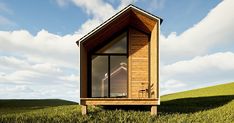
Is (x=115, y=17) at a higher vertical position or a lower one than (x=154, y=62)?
higher

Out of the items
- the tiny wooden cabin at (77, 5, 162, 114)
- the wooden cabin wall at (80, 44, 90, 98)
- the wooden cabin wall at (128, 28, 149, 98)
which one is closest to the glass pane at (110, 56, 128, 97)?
the tiny wooden cabin at (77, 5, 162, 114)

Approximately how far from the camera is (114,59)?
706 inches

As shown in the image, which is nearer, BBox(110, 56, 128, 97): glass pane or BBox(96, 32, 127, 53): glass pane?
BBox(110, 56, 128, 97): glass pane

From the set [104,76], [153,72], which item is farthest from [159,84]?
[104,76]

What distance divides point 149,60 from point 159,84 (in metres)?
2.33

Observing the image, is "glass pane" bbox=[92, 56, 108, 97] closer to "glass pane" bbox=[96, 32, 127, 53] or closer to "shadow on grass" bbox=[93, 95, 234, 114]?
"glass pane" bbox=[96, 32, 127, 53]

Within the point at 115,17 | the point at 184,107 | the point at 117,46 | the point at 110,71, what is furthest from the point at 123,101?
the point at 184,107

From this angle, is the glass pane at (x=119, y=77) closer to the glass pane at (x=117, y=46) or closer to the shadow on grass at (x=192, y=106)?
the glass pane at (x=117, y=46)

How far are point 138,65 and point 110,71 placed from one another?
159 cm

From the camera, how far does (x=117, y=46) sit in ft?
59.4

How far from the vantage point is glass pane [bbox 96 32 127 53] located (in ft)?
59.1

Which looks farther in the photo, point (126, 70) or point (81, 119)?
point (126, 70)

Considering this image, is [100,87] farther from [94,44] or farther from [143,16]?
[143,16]

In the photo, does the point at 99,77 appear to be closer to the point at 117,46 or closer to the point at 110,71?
the point at 110,71
